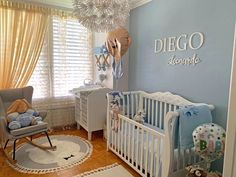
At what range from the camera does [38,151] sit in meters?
2.71

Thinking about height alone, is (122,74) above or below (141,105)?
above

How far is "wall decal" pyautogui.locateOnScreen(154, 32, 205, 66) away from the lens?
7.06 ft

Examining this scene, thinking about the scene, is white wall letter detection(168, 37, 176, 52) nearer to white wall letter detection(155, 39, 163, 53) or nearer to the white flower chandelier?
white wall letter detection(155, 39, 163, 53)

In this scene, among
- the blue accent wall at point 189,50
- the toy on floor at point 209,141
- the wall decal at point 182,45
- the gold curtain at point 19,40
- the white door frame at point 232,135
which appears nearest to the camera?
the white door frame at point 232,135

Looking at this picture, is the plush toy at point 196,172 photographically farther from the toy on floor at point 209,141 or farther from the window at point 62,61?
the window at point 62,61

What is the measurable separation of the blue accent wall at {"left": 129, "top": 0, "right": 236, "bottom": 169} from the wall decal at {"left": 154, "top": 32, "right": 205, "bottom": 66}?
0.14 feet

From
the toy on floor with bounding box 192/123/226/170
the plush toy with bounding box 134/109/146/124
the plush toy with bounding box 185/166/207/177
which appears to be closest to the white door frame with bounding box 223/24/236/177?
the toy on floor with bounding box 192/123/226/170

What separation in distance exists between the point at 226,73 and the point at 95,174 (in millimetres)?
1869

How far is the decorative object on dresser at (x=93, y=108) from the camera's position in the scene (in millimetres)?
3053

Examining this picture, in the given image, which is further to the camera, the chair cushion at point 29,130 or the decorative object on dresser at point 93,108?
the decorative object on dresser at point 93,108

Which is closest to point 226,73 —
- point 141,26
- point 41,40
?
point 141,26

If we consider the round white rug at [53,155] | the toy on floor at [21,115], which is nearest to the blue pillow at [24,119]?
the toy on floor at [21,115]

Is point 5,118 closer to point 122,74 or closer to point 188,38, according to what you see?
point 122,74

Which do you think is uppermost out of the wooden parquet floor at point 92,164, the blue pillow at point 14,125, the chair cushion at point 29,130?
the blue pillow at point 14,125
